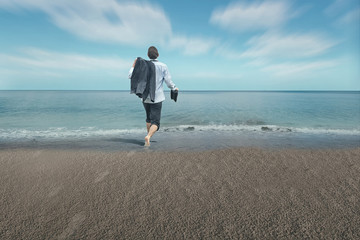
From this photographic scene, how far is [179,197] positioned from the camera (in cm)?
256

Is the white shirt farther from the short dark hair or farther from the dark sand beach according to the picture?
the dark sand beach

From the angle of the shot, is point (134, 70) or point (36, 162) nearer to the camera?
point (36, 162)

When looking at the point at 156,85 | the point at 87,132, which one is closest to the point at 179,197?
the point at 156,85

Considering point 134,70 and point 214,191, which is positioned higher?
point 134,70

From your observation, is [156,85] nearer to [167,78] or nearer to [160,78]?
[160,78]

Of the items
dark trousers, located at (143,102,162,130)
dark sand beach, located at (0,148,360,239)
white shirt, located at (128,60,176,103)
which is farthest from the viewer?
dark trousers, located at (143,102,162,130)

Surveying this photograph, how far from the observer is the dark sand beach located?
76.3 inches

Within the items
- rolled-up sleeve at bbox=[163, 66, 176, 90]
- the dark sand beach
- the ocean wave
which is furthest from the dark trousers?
the ocean wave

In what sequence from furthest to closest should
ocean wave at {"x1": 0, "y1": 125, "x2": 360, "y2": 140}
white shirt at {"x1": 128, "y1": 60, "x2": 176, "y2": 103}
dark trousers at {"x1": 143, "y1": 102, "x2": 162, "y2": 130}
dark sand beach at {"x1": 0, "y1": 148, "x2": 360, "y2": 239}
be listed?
ocean wave at {"x1": 0, "y1": 125, "x2": 360, "y2": 140}, dark trousers at {"x1": 143, "y1": 102, "x2": 162, "y2": 130}, white shirt at {"x1": 128, "y1": 60, "x2": 176, "y2": 103}, dark sand beach at {"x1": 0, "y1": 148, "x2": 360, "y2": 239}

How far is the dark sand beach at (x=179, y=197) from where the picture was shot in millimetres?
1938

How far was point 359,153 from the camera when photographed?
4594 mm

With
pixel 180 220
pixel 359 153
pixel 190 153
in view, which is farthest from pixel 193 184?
pixel 359 153

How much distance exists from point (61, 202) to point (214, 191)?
208 cm

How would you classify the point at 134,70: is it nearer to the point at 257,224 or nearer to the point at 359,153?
the point at 257,224
